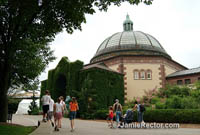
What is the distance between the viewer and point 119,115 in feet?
47.0

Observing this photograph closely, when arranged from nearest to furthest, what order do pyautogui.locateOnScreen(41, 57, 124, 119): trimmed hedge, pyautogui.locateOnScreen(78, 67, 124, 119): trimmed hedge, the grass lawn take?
the grass lawn, pyautogui.locateOnScreen(78, 67, 124, 119): trimmed hedge, pyautogui.locateOnScreen(41, 57, 124, 119): trimmed hedge

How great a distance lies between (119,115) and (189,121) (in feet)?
26.2

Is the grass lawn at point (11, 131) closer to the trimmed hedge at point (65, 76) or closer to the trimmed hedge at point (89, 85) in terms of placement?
the trimmed hedge at point (89, 85)

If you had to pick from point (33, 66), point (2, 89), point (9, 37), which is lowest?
point (2, 89)

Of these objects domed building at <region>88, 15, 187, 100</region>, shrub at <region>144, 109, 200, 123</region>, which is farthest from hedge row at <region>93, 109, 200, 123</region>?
domed building at <region>88, 15, 187, 100</region>

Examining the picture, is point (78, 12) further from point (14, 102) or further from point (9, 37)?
point (14, 102)

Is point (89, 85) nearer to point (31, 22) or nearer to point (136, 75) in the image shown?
point (136, 75)

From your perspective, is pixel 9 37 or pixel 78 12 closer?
pixel 78 12

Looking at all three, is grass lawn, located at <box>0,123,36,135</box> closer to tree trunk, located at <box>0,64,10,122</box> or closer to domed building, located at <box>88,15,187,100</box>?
tree trunk, located at <box>0,64,10,122</box>

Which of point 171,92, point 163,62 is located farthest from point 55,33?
point 163,62

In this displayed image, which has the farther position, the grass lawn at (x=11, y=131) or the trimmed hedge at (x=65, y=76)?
the trimmed hedge at (x=65, y=76)

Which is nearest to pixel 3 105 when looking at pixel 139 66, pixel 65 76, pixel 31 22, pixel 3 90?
pixel 3 90

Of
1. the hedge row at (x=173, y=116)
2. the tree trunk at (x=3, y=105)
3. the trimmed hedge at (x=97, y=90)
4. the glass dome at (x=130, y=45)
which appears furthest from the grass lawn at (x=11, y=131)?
the glass dome at (x=130, y=45)

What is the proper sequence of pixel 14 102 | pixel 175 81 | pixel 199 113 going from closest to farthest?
pixel 199 113 < pixel 175 81 < pixel 14 102
